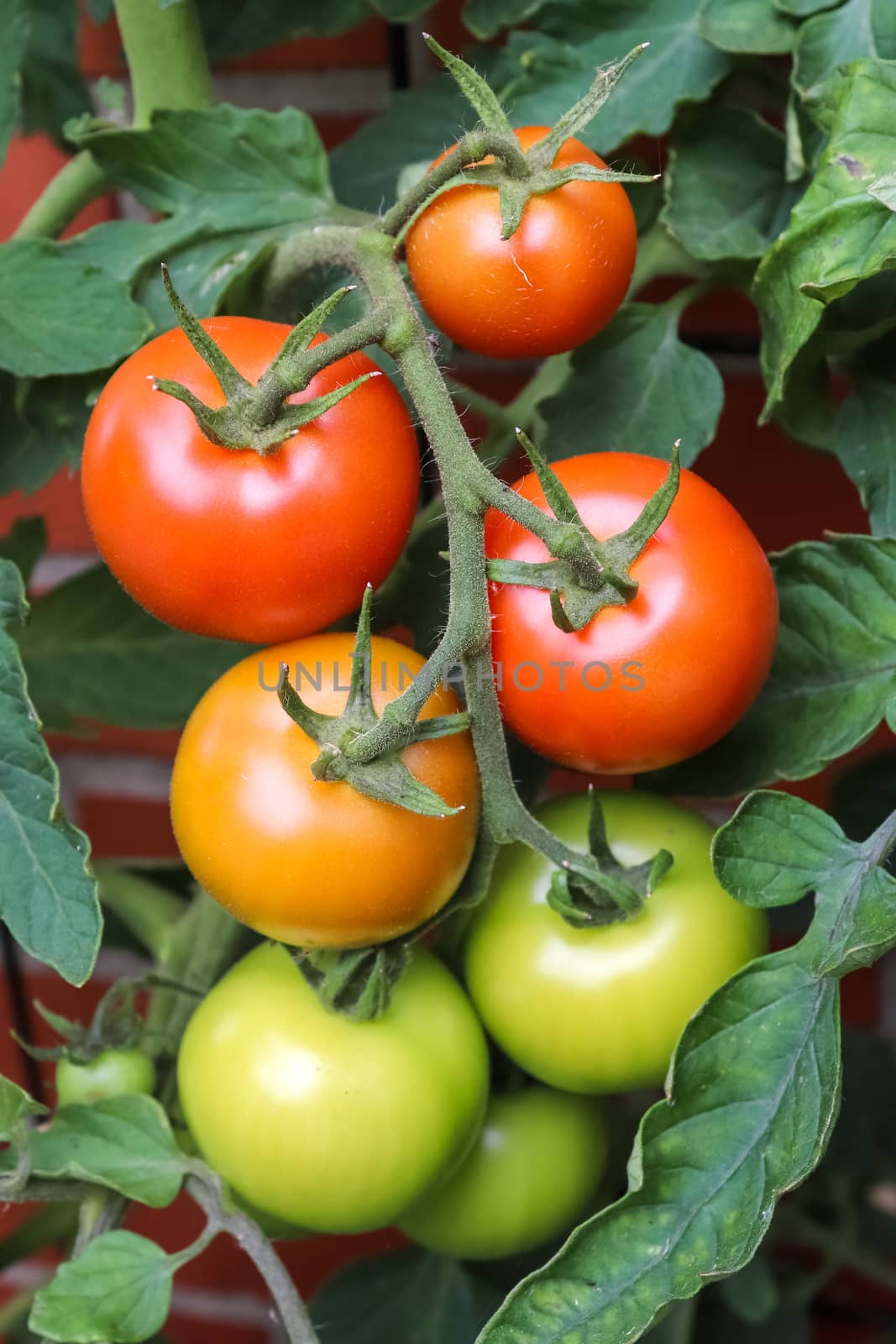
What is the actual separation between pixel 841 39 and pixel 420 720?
0.33m

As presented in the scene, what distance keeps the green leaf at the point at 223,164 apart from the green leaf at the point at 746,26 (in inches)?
6.7

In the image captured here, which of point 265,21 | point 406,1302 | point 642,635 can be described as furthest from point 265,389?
point 406,1302

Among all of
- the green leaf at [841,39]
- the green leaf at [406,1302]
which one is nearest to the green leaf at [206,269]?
the green leaf at [841,39]

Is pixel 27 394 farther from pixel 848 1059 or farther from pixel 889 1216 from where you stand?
pixel 889 1216

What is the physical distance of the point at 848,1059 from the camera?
812mm

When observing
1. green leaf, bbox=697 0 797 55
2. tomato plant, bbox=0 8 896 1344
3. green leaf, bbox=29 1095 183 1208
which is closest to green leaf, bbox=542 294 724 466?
tomato plant, bbox=0 8 896 1344

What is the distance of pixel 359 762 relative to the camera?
39cm

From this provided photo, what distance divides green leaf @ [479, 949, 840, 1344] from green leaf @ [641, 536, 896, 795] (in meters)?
0.09

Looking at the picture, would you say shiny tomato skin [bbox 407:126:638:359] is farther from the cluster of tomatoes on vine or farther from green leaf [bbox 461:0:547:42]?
green leaf [bbox 461:0:547:42]

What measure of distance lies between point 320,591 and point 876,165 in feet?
0.78

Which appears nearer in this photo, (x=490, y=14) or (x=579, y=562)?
(x=579, y=562)

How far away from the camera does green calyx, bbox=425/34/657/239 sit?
39 centimetres

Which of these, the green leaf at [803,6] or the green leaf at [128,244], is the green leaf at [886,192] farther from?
the green leaf at [128,244]

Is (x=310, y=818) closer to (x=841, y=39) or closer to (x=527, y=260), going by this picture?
(x=527, y=260)
